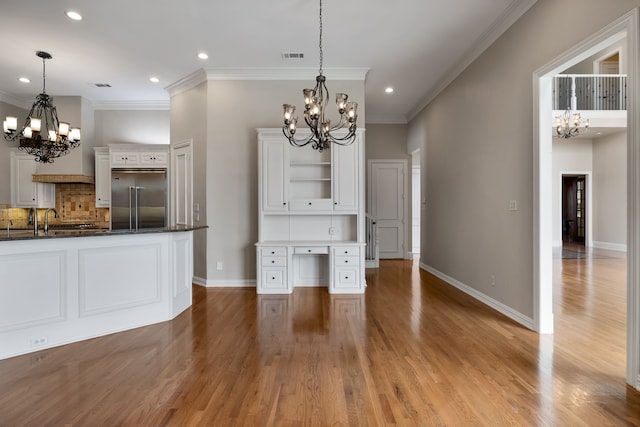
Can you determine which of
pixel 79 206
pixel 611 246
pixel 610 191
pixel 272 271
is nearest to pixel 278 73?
pixel 272 271

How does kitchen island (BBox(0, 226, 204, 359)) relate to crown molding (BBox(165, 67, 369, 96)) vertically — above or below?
below

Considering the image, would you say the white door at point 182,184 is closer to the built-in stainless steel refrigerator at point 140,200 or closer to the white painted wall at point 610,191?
the built-in stainless steel refrigerator at point 140,200

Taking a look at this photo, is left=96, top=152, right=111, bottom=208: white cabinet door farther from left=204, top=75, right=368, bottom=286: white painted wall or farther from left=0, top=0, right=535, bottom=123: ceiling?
left=204, top=75, right=368, bottom=286: white painted wall

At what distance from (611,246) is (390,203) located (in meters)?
6.90

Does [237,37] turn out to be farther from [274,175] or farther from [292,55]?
[274,175]

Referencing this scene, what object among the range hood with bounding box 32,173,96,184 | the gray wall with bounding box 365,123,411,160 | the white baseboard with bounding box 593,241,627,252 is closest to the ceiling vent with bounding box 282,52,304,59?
the gray wall with bounding box 365,123,411,160

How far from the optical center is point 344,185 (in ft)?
15.7

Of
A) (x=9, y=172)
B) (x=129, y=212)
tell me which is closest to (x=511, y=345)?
(x=129, y=212)

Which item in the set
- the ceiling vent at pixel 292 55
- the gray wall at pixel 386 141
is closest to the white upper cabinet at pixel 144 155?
the ceiling vent at pixel 292 55

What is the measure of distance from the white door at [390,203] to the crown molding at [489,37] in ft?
7.21

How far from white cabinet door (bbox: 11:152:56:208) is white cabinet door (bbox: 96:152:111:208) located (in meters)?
1.13

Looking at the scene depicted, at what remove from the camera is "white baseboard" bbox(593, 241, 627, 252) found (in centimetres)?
885

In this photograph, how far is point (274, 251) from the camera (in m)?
4.71

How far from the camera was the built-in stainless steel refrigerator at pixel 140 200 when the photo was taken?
5781mm
